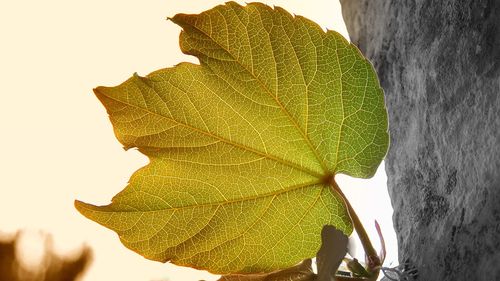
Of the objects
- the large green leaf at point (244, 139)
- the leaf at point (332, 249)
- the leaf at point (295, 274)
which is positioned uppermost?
the large green leaf at point (244, 139)

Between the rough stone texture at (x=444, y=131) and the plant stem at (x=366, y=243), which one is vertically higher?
the rough stone texture at (x=444, y=131)

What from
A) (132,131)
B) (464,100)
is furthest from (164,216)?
(464,100)

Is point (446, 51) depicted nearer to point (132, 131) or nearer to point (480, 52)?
point (480, 52)
